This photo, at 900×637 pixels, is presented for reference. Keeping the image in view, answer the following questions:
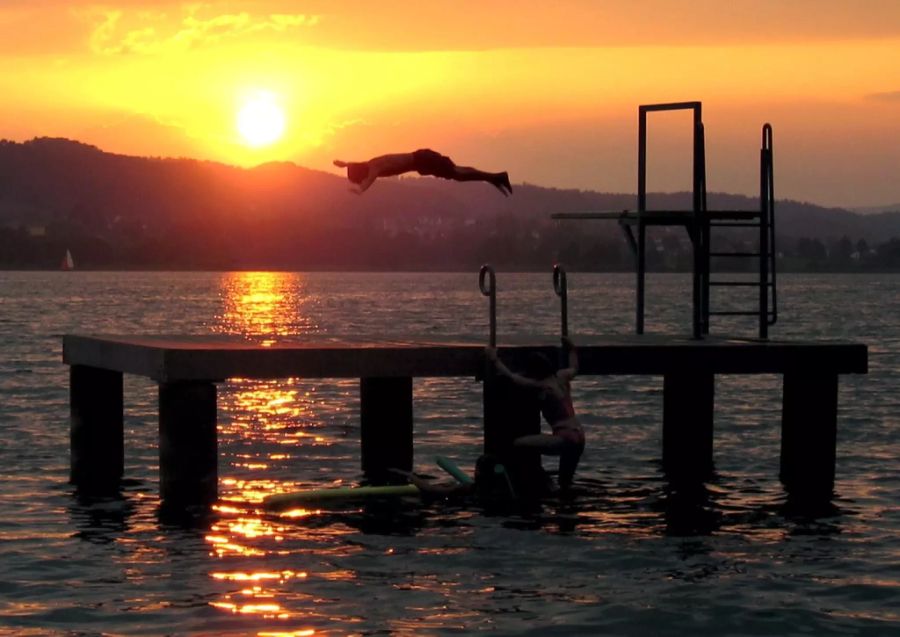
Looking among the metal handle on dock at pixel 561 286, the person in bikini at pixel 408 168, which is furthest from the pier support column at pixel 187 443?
the metal handle on dock at pixel 561 286

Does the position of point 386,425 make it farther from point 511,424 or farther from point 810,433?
point 810,433

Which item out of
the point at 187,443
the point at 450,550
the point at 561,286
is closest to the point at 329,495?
the point at 187,443

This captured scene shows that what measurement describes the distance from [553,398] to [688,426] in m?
5.22

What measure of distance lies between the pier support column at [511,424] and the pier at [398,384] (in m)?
0.02

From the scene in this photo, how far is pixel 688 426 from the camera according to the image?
2450 centimetres

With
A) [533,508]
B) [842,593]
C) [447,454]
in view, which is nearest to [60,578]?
[533,508]

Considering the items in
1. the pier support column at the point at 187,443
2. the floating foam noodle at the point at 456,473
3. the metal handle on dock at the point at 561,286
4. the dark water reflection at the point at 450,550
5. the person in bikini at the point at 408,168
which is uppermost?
the person in bikini at the point at 408,168

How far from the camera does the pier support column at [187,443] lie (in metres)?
19.6

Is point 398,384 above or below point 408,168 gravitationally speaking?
below

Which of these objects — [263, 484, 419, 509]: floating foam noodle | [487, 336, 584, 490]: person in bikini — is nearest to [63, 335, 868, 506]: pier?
[487, 336, 584, 490]: person in bikini

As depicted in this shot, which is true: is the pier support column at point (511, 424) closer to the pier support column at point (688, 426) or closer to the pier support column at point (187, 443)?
the pier support column at point (187, 443)

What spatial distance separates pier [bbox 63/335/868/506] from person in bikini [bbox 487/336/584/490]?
34 centimetres

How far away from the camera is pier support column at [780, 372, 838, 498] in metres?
22.1

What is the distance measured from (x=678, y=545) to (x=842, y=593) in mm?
2607
